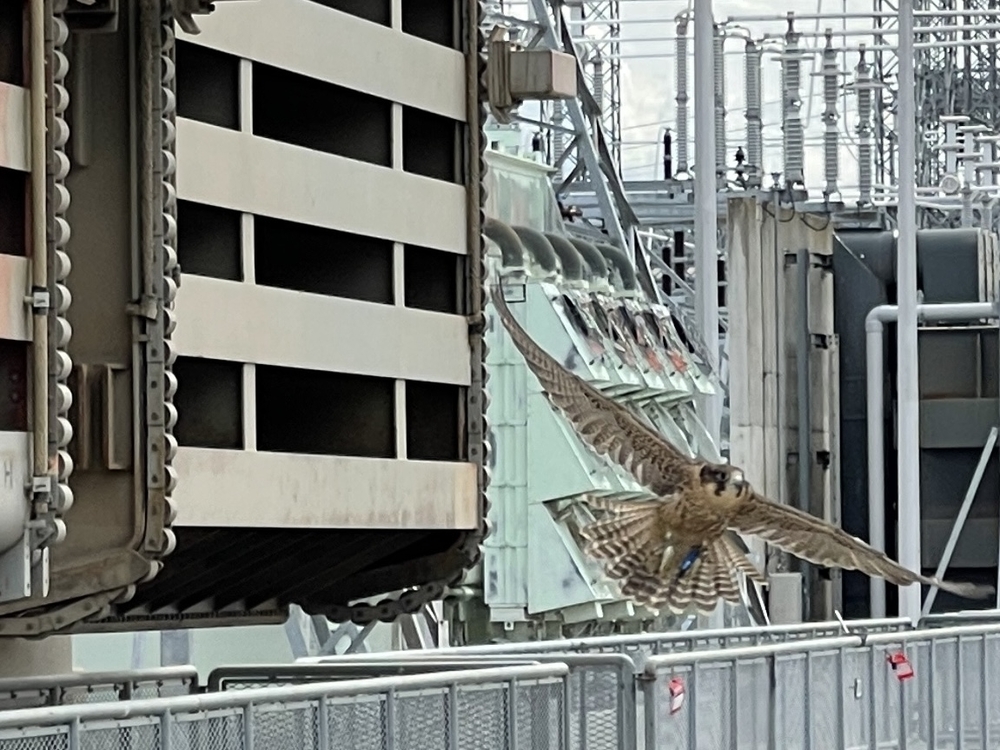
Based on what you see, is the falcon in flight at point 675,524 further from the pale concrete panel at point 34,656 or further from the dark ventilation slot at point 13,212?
the dark ventilation slot at point 13,212

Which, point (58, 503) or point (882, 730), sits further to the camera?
point (882, 730)

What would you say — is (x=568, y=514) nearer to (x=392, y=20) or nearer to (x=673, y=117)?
(x=392, y=20)

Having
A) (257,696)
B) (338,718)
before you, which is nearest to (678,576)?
(338,718)

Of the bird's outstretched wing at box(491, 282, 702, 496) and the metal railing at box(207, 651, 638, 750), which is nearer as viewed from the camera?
the metal railing at box(207, 651, 638, 750)

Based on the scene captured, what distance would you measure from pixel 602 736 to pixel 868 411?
920 inches

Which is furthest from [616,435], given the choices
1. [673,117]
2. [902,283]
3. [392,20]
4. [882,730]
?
[673,117]

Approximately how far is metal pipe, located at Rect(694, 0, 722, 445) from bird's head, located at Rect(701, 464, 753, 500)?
4.80 metres

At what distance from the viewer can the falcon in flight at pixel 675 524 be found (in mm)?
19359

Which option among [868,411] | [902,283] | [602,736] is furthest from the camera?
[868,411]

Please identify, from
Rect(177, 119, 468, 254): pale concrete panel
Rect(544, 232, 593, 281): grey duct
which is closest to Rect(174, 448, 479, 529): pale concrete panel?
Rect(177, 119, 468, 254): pale concrete panel

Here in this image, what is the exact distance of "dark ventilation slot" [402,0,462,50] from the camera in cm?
1667

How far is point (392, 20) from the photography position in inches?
632

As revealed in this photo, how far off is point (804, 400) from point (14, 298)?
27.3 m

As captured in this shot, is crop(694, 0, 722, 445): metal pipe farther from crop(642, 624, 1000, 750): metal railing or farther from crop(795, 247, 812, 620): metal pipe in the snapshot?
crop(795, 247, 812, 620): metal pipe
